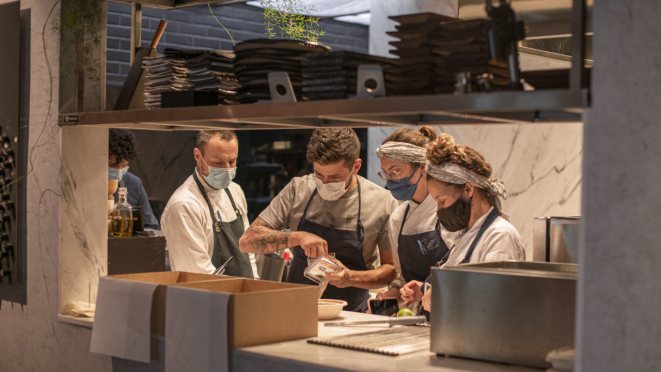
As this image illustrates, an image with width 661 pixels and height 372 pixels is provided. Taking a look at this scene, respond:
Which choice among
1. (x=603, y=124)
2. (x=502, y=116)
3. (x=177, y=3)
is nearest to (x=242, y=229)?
(x=177, y=3)

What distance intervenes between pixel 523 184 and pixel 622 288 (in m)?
3.21

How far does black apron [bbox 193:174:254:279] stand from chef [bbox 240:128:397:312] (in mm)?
165

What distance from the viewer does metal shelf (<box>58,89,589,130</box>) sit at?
5.29 feet

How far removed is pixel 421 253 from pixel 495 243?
669 mm

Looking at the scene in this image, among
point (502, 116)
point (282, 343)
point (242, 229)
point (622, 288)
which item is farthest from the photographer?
point (242, 229)

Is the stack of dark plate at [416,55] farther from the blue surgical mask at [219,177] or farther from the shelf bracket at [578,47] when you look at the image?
→ the blue surgical mask at [219,177]

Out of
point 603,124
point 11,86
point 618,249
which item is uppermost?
point 11,86

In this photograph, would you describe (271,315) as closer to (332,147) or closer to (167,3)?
(332,147)

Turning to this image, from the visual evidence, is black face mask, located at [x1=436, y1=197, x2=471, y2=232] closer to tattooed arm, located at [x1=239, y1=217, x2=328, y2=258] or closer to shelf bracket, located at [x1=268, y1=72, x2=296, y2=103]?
tattooed arm, located at [x1=239, y1=217, x2=328, y2=258]

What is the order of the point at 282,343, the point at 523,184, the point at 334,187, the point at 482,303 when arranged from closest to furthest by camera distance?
the point at 482,303 < the point at 282,343 < the point at 334,187 < the point at 523,184

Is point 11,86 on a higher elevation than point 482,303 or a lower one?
higher

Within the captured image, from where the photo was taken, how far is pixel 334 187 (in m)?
3.43

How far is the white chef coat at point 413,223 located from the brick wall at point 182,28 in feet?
11.5

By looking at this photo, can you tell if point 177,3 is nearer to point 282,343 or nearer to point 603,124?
point 282,343
